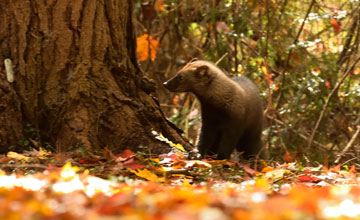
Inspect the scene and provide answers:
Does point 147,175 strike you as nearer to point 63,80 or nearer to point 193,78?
point 63,80


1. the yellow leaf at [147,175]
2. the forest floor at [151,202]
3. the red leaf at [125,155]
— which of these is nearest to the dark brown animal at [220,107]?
the red leaf at [125,155]

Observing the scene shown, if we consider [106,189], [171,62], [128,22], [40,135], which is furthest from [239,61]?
[106,189]

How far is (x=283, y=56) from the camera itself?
8758 millimetres

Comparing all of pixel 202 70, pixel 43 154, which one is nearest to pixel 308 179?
pixel 43 154

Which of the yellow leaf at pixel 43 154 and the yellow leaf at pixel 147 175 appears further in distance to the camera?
the yellow leaf at pixel 43 154

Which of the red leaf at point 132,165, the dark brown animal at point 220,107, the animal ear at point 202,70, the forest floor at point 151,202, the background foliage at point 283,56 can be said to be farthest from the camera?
the background foliage at point 283,56

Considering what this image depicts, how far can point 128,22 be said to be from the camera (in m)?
5.25

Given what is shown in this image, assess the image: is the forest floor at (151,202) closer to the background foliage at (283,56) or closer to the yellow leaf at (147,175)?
the yellow leaf at (147,175)

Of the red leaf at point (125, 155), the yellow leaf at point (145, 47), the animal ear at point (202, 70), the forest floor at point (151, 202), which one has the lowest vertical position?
the red leaf at point (125, 155)

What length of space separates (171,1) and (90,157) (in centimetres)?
427

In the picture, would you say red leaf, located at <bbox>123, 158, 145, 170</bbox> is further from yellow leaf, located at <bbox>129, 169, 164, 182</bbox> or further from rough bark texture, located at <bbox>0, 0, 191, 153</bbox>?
rough bark texture, located at <bbox>0, 0, 191, 153</bbox>

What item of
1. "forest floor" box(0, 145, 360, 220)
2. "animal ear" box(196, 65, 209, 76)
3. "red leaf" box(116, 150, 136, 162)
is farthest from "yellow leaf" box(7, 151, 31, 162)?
"animal ear" box(196, 65, 209, 76)

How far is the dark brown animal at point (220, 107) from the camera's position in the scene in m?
5.77

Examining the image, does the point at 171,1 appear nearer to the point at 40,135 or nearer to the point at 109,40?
the point at 109,40
